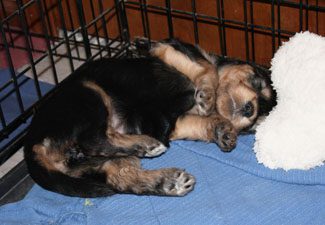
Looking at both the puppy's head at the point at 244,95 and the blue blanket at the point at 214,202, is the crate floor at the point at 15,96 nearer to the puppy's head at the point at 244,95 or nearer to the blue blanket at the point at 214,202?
the blue blanket at the point at 214,202

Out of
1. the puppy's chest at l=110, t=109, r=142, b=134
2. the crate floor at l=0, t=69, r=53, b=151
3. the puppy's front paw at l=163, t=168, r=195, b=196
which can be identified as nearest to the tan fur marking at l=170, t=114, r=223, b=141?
the puppy's chest at l=110, t=109, r=142, b=134

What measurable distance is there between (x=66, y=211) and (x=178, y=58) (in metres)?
0.80

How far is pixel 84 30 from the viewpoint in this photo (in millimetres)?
2938

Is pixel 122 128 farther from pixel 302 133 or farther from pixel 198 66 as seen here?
pixel 302 133

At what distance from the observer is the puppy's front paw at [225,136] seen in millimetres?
2381

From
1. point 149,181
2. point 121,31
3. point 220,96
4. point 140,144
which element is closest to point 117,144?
point 140,144

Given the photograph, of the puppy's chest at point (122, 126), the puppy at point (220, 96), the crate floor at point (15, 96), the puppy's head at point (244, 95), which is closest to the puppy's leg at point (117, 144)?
the puppy's chest at point (122, 126)

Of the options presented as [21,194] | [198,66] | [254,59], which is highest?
[198,66]

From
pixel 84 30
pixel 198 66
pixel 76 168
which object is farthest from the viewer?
pixel 84 30

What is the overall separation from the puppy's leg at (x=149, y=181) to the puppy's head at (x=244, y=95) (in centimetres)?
37

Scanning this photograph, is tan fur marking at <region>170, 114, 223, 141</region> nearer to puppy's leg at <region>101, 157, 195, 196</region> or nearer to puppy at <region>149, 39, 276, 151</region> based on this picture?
puppy at <region>149, 39, 276, 151</region>

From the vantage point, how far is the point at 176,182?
2227 mm

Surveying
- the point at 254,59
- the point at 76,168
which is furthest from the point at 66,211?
the point at 254,59

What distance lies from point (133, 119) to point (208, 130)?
31cm
